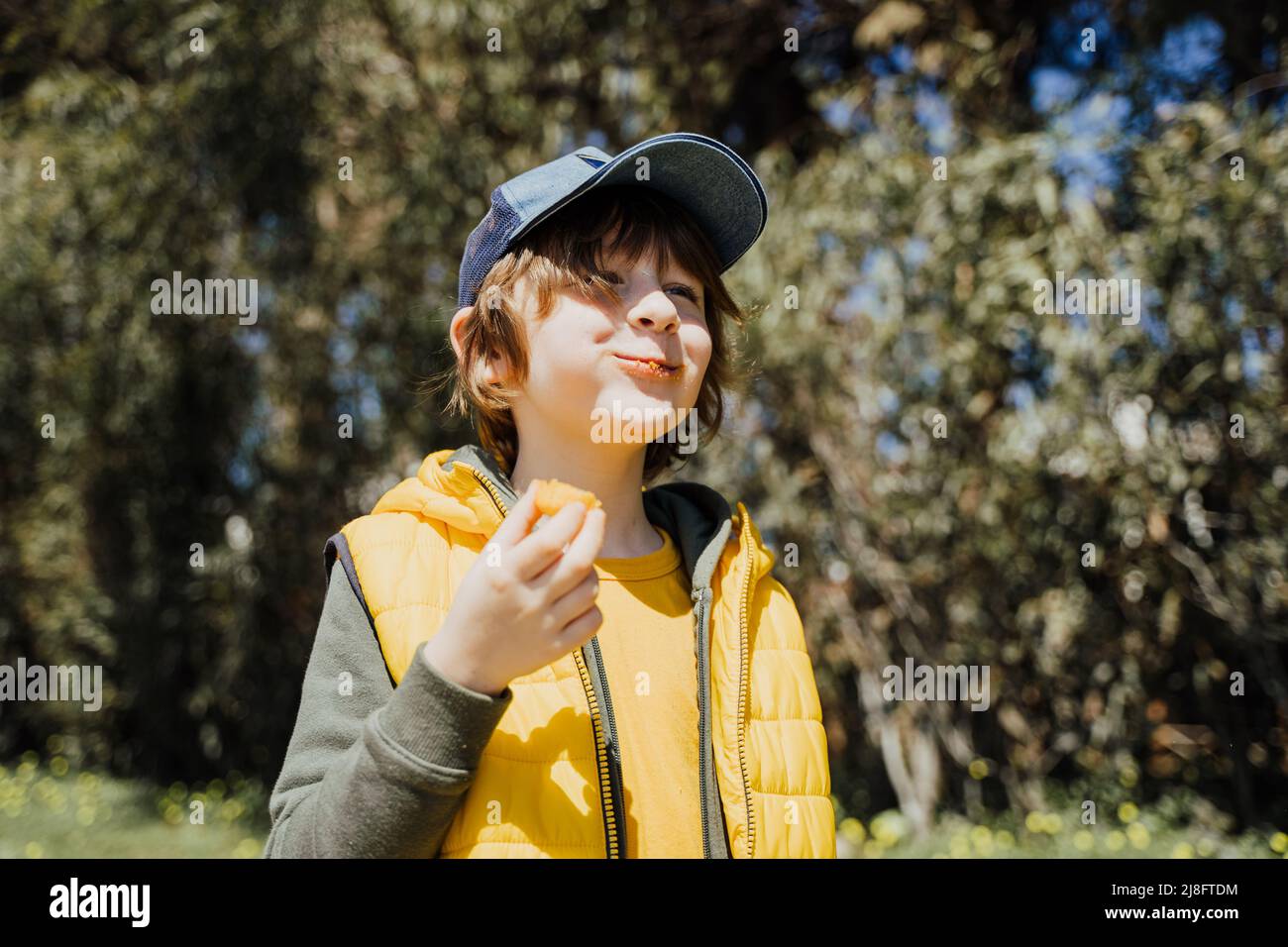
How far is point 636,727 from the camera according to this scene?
3.71ft

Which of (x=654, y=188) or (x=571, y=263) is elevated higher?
(x=654, y=188)

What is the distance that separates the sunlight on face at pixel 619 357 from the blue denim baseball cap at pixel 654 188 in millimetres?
83

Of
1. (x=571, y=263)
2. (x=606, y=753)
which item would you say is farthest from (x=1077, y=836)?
(x=571, y=263)

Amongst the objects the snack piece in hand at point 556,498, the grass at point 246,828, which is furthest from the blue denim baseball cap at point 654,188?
the grass at point 246,828

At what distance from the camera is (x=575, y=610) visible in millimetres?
943

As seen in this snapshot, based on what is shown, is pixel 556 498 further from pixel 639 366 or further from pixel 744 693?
pixel 744 693

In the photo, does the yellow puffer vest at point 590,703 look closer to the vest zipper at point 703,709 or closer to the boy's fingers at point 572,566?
the vest zipper at point 703,709

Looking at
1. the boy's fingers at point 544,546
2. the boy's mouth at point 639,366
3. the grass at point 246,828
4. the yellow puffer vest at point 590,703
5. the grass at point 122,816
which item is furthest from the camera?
the grass at point 122,816

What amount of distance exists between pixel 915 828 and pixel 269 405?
306 cm

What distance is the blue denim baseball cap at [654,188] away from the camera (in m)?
1.20

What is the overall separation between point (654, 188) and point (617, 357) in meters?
0.27

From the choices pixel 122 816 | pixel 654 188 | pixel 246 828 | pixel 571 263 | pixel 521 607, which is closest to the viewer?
pixel 521 607
